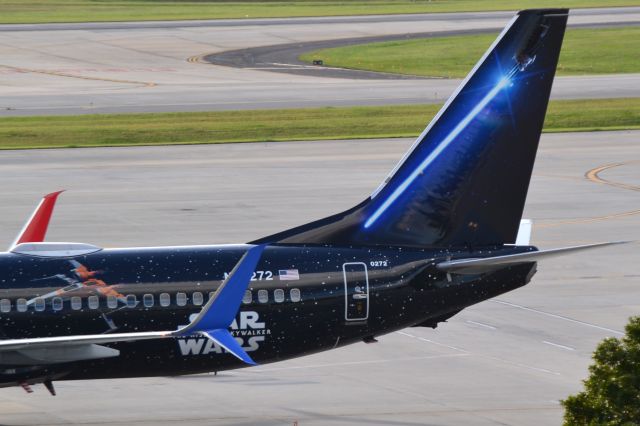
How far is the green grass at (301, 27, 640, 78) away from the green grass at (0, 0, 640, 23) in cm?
2908

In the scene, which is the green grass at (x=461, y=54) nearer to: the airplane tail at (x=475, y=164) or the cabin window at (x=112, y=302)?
the airplane tail at (x=475, y=164)

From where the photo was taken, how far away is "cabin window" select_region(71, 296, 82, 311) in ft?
83.1

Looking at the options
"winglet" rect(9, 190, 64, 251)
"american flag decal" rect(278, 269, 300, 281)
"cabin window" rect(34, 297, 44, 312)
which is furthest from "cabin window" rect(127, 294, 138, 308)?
"winglet" rect(9, 190, 64, 251)

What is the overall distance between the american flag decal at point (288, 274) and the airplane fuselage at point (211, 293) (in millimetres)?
20

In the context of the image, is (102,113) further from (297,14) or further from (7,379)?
(297,14)

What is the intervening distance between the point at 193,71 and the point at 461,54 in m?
22.4

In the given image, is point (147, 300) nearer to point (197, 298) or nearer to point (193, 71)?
point (197, 298)

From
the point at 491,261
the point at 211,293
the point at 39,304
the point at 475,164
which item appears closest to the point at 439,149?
the point at 475,164

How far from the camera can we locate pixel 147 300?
83.9ft

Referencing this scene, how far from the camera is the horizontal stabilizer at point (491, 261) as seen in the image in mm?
25281

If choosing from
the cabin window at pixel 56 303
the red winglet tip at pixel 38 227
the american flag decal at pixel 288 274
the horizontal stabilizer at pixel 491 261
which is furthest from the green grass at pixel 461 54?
the cabin window at pixel 56 303

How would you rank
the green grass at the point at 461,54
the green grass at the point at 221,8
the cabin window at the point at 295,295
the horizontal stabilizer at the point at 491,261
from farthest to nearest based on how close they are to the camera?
the green grass at the point at 221,8, the green grass at the point at 461,54, the cabin window at the point at 295,295, the horizontal stabilizer at the point at 491,261

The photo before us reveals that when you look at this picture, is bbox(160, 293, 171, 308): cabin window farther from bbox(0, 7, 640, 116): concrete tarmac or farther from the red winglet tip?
bbox(0, 7, 640, 116): concrete tarmac

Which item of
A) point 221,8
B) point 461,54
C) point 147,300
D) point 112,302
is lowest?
point 112,302
